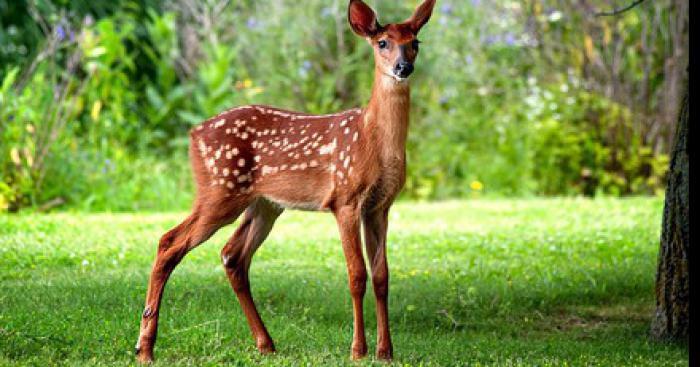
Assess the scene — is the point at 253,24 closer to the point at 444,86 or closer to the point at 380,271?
the point at 444,86

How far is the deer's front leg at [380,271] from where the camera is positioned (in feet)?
19.2

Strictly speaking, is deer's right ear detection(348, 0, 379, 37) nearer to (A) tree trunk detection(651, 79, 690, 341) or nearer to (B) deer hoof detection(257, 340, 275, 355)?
(B) deer hoof detection(257, 340, 275, 355)

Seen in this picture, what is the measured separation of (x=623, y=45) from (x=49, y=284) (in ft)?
30.9

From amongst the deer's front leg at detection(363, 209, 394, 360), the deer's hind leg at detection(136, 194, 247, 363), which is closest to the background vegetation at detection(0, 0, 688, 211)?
the deer's hind leg at detection(136, 194, 247, 363)

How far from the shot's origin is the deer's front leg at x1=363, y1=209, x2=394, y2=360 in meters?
5.86

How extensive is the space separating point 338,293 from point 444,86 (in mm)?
7942

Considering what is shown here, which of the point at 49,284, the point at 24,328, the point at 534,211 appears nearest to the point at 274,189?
the point at 24,328

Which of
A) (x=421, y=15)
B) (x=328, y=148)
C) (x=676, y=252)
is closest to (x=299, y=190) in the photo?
(x=328, y=148)

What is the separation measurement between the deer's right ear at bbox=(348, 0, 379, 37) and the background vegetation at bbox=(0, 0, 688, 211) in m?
7.35

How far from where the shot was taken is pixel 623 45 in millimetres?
14758

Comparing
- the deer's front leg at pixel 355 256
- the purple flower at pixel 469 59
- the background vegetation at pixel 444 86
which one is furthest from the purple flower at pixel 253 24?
the deer's front leg at pixel 355 256

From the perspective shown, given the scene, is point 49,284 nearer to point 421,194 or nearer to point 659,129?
point 421,194

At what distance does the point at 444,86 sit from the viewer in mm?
15438

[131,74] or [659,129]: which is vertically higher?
[131,74]
